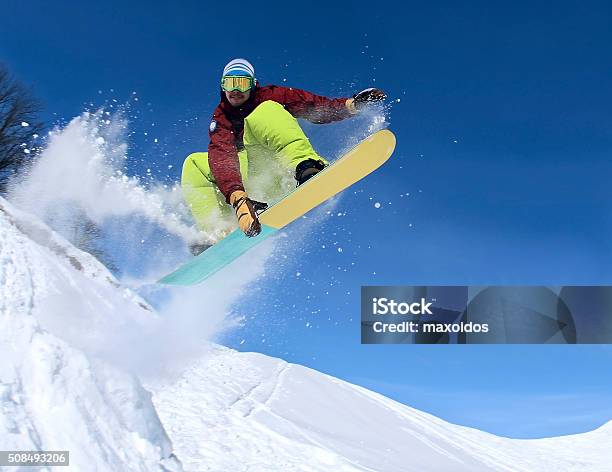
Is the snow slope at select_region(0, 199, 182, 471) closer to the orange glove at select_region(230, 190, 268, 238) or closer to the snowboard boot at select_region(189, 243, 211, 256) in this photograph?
the snowboard boot at select_region(189, 243, 211, 256)

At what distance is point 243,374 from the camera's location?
38.2ft

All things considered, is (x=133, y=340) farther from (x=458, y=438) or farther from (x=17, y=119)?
(x=458, y=438)

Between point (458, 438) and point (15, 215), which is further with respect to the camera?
point (458, 438)

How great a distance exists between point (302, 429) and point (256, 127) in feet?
17.9

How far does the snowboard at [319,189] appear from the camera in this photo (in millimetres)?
5980

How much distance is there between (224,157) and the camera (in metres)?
6.03

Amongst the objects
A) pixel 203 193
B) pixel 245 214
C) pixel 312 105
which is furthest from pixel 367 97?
pixel 203 193

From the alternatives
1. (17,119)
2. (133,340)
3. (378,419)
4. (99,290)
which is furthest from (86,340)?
(378,419)

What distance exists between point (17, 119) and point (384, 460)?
26.1 ft

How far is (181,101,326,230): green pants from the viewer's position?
A: 19.7 feet

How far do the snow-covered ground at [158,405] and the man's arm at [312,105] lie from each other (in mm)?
2689

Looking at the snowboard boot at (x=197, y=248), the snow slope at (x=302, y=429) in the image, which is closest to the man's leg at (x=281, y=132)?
the snowboard boot at (x=197, y=248)

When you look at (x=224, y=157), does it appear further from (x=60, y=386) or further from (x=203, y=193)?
(x=60, y=386)

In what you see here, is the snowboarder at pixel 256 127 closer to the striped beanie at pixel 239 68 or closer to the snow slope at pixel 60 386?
the striped beanie at pixel 239 68
